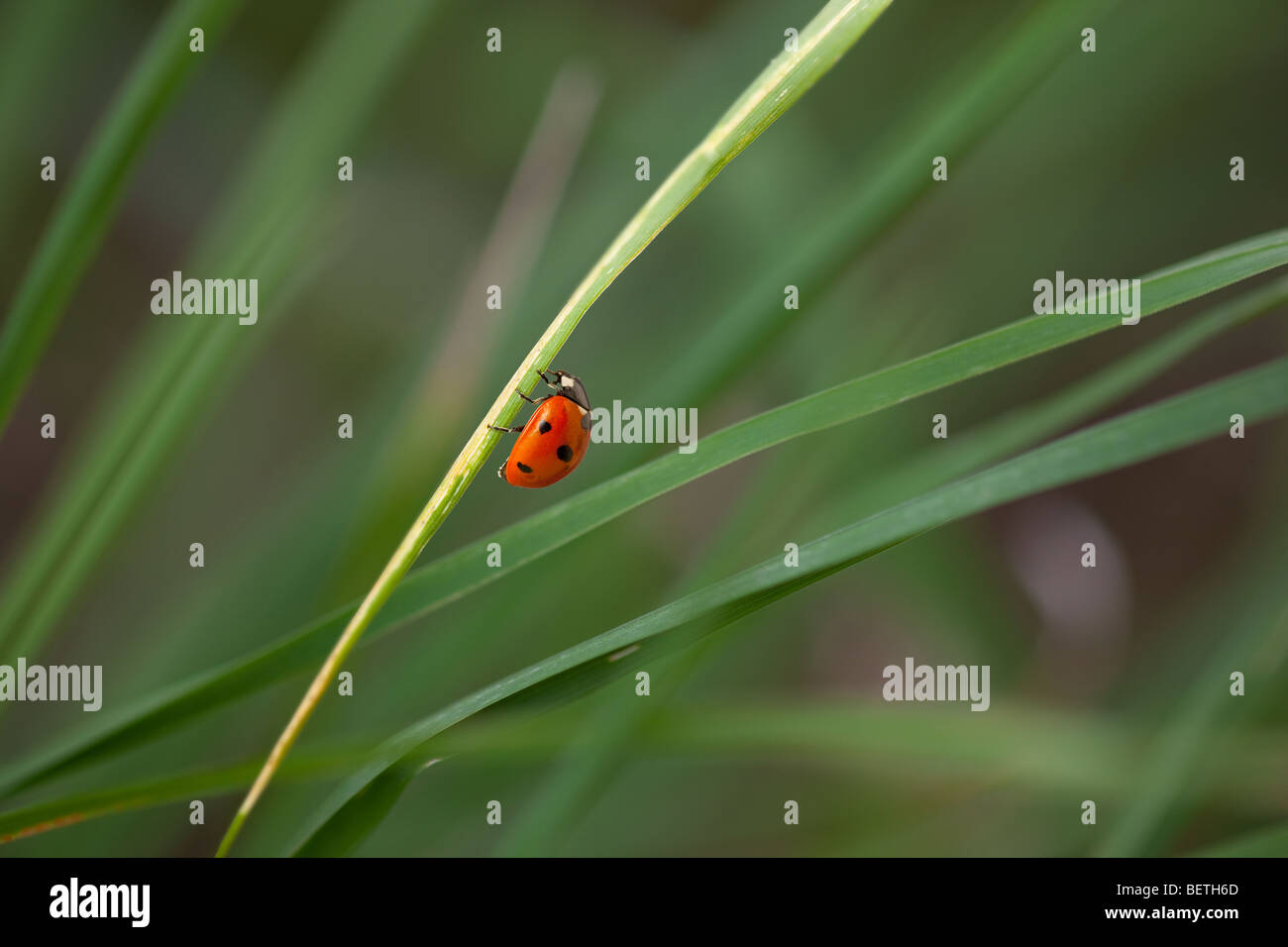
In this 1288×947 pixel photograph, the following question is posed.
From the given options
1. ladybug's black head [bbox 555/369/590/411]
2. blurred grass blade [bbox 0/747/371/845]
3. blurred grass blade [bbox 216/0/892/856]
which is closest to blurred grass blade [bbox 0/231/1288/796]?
blurred grass blade [bbox 0/747/371/845]


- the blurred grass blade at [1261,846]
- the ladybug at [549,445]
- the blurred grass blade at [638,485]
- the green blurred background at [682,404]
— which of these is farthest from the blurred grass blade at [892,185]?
the blurred grass blade at [1261,846]

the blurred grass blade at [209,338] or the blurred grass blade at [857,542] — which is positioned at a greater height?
the blurred grass blade at [209,338]

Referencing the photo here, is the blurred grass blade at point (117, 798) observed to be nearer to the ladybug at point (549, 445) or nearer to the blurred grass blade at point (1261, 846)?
the ladybug at point (549, 445)

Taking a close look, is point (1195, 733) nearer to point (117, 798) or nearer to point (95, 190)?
point (117, 798)

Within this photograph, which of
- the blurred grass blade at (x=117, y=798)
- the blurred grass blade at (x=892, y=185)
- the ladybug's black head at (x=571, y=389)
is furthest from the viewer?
the ladybug's black head at (x=571, y=389)

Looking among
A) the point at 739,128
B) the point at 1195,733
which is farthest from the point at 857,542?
the point at 1195,733
